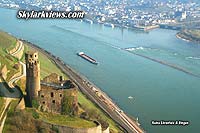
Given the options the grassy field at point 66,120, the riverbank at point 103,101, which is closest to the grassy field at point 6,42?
the riverbank at point 103,101

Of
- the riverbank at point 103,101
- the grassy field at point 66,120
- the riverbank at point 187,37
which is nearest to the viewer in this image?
the grassy field at point 66,120

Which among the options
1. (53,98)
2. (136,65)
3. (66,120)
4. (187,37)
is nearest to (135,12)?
(187,37)

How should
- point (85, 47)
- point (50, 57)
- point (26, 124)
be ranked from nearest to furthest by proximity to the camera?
point (26, 124) → point (50, 57) → point (85, 47)

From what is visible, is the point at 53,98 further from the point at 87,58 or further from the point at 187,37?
the point at 187,37

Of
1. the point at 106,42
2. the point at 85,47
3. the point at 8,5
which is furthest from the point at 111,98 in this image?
the point at 8,5

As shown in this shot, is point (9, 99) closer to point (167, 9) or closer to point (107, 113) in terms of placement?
point (107, 113)

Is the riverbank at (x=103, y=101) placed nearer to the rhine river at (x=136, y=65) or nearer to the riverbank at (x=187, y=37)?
the rhine river at (x=136, y=65)

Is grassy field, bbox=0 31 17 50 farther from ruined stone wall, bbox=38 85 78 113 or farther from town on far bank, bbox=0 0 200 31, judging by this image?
town on far bank, bbox=0 0 200 31
